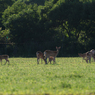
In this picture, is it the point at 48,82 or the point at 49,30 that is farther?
the point at 49,30

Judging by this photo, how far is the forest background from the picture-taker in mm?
37844

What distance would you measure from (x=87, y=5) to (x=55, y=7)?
16.1 feet

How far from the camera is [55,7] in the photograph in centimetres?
3841

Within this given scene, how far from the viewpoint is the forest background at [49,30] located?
37.8m

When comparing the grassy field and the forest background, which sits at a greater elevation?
the forest background

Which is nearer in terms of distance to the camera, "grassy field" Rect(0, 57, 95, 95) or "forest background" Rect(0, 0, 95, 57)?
"grassy field" Rect(0, 57, 95, 95)

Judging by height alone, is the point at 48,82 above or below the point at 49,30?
below

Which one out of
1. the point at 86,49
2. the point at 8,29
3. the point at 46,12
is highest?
the point at 46,12

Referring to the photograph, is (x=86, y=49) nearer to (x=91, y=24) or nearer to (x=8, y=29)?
(x=91, y=24)

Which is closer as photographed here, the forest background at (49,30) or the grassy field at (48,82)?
the grassy field at (48,82)

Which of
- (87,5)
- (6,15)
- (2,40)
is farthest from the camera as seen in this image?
(6,15)

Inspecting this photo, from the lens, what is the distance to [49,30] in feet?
131

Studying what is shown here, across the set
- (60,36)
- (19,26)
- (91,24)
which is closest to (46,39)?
(60,36)

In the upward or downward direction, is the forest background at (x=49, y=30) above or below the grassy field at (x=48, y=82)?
above
